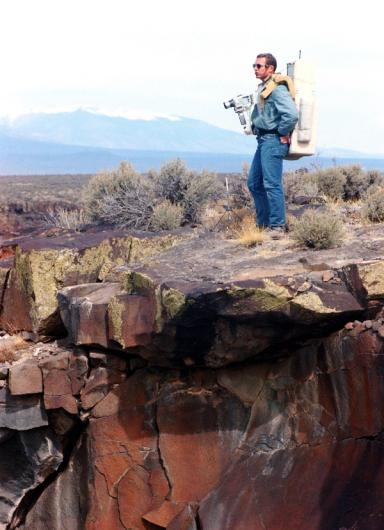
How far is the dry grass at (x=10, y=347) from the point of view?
918 cm

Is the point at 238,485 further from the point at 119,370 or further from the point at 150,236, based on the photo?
the point at 150,236

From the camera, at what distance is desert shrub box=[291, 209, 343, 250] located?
8695 millimetres

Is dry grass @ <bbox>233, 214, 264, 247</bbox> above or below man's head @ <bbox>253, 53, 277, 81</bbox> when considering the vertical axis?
below

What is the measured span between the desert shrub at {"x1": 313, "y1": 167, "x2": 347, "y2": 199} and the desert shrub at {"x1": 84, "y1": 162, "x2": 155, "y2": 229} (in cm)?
405

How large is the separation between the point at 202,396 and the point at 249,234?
232 centimetres

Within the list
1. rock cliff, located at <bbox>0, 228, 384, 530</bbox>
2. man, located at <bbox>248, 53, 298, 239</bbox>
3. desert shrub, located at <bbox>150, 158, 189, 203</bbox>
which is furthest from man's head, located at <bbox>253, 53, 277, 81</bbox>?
desert shrub, located at <bbox>150, 158, 189, 203</bbox>

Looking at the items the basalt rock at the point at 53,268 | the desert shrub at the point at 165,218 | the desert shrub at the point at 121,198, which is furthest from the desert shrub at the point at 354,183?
the basalt rock at the point at 53,268

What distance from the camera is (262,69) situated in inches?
363

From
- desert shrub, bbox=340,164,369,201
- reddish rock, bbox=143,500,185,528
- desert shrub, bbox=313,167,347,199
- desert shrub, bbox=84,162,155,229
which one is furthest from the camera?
desert shrub, bbox=340,164,369,201

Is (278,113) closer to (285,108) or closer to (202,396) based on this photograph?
(285,108)

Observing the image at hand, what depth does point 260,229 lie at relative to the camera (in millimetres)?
9875

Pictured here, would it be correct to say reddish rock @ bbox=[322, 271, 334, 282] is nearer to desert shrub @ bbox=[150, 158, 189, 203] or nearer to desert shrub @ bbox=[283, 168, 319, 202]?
desert shrub @ bbox=[283, 168, 319, 202]

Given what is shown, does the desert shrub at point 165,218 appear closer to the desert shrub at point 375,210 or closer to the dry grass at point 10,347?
the desert shrub at point 375,210

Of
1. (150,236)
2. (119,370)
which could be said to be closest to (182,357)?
(119,370)
